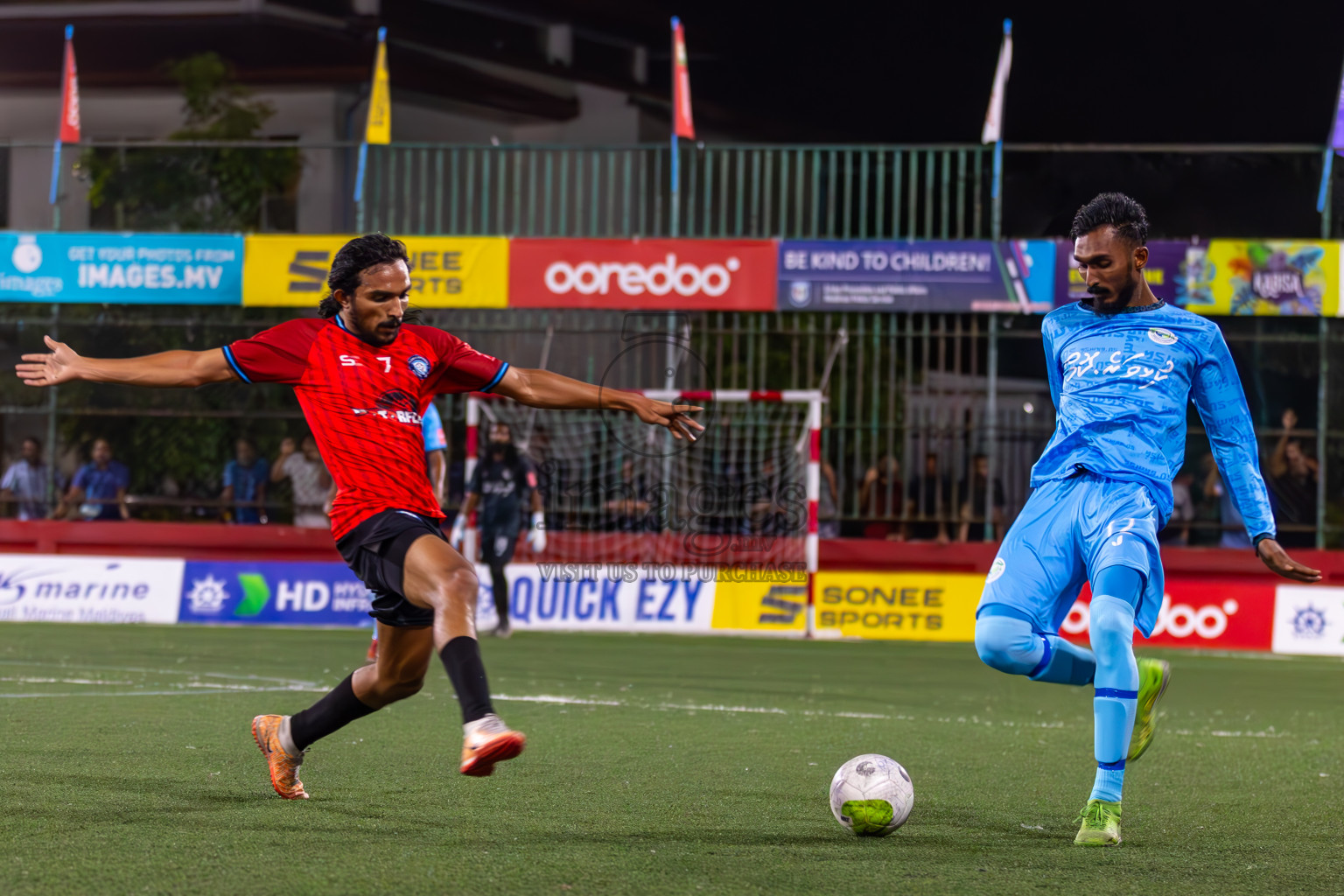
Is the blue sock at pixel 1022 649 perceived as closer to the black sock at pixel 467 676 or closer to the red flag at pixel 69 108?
the black sock at pixel 467 676

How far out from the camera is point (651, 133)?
29.8 m

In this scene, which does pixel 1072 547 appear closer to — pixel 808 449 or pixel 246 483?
pixel 808 449

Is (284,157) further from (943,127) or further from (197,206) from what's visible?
(943,127)

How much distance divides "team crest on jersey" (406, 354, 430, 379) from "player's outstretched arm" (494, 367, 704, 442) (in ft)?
0.94

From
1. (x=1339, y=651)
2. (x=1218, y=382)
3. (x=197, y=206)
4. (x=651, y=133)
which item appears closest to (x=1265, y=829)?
(x=1218, y=382)

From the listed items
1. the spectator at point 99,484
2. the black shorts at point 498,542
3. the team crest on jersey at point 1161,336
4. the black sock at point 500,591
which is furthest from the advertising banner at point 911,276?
the team crest on jersey at point 1161,336

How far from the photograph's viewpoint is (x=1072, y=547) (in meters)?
5.45

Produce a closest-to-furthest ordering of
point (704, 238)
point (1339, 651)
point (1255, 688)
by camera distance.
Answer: point (1255, 688) < point (1339, 651) < point (704, 238)

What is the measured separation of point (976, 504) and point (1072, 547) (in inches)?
545

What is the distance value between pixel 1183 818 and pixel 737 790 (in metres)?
1.66

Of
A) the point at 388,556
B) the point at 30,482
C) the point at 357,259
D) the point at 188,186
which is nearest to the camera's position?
the point at 388,556

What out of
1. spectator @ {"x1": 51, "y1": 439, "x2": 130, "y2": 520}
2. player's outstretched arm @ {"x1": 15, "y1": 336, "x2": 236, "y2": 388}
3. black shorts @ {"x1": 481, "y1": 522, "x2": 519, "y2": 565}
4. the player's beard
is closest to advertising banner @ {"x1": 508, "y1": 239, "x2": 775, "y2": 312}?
black shorts @ {"x1": 481, "y1": 522, "x2": 519, "y2": 565}

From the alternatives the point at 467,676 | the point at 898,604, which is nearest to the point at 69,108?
the point at 898,604

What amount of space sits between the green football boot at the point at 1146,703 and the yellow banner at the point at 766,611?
11.2m
